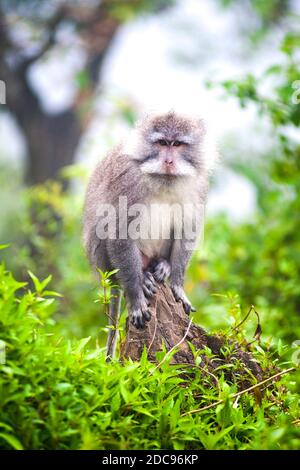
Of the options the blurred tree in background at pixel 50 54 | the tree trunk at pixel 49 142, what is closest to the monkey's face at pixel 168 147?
the blurred tree in background at pixel 50 54

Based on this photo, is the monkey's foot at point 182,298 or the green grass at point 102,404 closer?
the green grass at point 102,404

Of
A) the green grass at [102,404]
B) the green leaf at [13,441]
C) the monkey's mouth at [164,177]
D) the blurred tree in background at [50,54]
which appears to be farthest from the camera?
the blurred tree in background at [50,54]

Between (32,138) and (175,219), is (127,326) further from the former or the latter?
(32,138)

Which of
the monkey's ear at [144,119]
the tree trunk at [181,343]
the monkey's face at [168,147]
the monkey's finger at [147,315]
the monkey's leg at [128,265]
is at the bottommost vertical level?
the tree trunk at [181,343]

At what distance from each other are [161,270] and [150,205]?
0.52m

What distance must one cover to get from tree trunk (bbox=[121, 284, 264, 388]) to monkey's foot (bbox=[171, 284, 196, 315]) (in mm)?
465

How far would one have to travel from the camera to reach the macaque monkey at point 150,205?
4.71 metres

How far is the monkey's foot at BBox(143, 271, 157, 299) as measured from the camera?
15.2ft

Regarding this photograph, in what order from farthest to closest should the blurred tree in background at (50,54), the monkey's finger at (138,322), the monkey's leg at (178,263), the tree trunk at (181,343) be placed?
the blurred tree in background at (50,54)
the monkey's leg at (178,263)
the monkey's finger at (138,322)
the tree trunk at (181,343)

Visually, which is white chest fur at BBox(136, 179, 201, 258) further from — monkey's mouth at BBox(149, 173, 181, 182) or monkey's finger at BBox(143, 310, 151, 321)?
monkey's finger at BBox(143, 310, 151, 321)

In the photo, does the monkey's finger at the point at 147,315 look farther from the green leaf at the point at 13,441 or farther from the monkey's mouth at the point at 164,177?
the green leaf at the point at 13,441

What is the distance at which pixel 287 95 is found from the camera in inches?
233

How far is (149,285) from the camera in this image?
474cm

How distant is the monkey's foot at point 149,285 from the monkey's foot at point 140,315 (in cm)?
12
